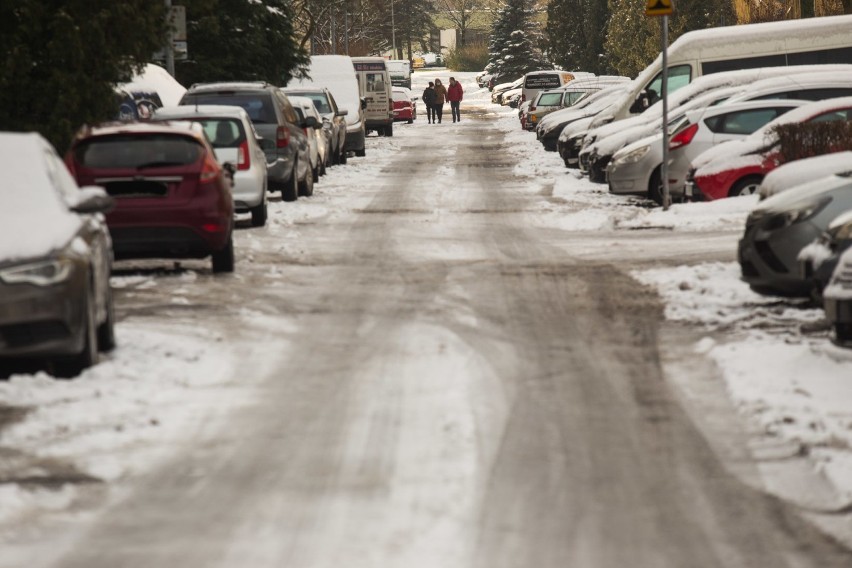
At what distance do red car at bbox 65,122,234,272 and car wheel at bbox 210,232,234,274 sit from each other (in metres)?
0.04

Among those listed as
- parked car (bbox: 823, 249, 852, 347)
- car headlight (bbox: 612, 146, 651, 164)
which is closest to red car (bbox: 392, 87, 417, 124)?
car headlight (bbox: 612, 146, 651, 164)

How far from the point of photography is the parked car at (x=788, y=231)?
12141mm

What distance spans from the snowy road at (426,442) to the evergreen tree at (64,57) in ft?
16.6

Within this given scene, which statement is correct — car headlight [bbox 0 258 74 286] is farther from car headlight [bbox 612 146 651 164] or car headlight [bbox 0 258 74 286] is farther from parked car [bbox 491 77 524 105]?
parked car [bbox 491 77 524 105]

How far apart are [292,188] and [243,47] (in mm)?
17730

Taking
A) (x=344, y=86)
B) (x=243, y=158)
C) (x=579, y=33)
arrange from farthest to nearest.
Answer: (x=579, y=33) < (x=344, y=86) < (x=243, y=158)

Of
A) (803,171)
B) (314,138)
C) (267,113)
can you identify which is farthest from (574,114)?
(803,171)

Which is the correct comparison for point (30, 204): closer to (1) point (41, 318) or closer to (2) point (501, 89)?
(1) point (41, 318)

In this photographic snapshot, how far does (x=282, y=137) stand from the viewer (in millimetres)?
22953

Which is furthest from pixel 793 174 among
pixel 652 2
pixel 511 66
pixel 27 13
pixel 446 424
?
pixel 511 66

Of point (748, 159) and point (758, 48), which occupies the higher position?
point (758, 48)

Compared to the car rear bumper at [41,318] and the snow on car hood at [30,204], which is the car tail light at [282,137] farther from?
the car rear bumper at [41,318]

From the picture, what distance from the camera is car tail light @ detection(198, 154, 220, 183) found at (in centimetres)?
1470

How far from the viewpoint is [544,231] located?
19234mm
